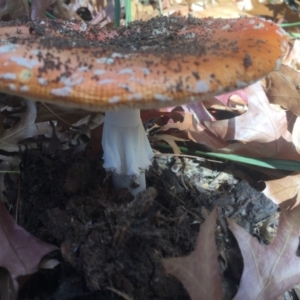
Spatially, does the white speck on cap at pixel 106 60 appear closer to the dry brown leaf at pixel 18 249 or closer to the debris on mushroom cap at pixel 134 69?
the debris on mushroom cap at pixel 134 69

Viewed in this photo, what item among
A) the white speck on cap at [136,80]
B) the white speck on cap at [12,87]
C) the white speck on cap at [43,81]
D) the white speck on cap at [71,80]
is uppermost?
the white speck on cap at [136,80]

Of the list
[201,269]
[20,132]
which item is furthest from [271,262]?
[20,132]

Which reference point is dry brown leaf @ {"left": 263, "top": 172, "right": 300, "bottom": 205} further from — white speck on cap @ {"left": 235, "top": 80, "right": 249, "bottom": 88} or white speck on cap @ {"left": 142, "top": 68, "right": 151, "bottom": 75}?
white speck on cap @ {"left": 142, "top": 68, "right": 151, "bottom": 75}

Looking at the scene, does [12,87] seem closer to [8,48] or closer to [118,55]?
[8,48]

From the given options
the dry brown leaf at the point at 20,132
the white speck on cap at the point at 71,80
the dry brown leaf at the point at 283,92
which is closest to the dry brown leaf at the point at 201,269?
the white speck on cap at the point at 71,80

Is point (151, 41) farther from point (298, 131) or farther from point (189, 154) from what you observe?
point (298, 131)
